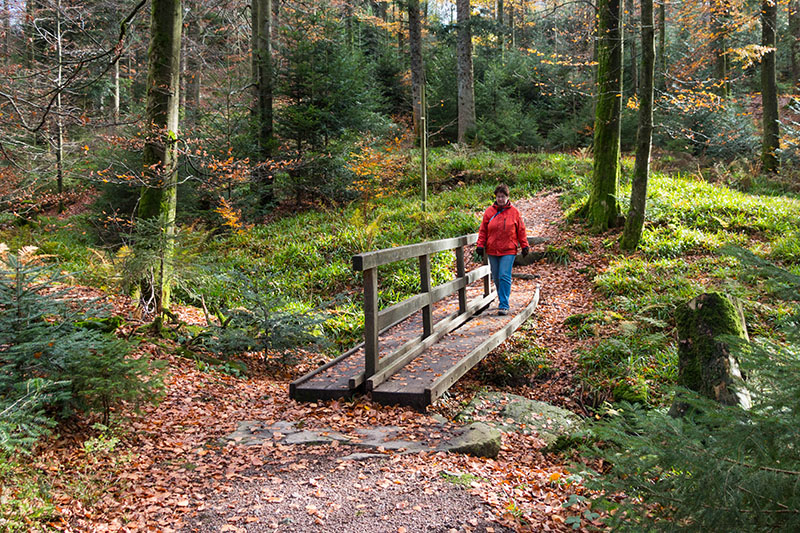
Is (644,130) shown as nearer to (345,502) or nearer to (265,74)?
(345,502)

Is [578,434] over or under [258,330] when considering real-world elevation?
under

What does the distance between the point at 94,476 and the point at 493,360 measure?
5482 mm

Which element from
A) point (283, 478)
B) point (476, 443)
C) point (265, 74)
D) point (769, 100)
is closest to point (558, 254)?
point (476, 443)

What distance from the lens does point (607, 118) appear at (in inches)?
464

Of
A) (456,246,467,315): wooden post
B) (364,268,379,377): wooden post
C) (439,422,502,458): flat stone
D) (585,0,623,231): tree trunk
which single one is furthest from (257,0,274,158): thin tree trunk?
(439,422,502,458): flat stone

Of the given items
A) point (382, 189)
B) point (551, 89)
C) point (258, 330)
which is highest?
point (551, 89)

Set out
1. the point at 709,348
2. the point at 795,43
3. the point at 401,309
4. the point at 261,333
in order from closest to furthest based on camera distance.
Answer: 1. the point at 709,348
2. the point at 401,309
3. the point at 261,333
4. the point at 795,43

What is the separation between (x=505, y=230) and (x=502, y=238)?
14 cm

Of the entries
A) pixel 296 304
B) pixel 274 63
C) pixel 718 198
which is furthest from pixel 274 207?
pixel 718 198

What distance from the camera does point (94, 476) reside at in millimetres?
3754

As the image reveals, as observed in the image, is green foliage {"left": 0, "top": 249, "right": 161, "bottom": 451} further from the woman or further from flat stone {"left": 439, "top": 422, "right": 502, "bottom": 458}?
the woman

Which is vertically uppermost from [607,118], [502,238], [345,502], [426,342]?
[607,118]

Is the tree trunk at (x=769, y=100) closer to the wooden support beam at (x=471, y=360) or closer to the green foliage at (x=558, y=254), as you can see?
the green foliage at (x=558, y=254)

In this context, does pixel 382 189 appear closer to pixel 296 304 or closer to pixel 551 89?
pixel 296 304
